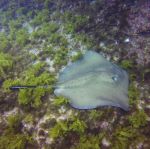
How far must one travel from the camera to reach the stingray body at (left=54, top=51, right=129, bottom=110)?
4.17m

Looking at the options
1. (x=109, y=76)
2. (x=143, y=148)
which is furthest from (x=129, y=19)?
(x=143, y=148)

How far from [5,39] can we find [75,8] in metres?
2.47

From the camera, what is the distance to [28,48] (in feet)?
21.5

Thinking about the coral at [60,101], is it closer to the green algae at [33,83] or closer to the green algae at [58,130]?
the green algae at [33,83]

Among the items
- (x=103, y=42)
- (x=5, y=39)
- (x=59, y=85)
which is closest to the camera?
(x=59, y=85)

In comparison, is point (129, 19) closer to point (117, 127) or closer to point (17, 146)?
point (117, 127)

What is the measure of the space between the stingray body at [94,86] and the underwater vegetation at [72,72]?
24 mm

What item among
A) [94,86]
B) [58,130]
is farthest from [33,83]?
[94,86]

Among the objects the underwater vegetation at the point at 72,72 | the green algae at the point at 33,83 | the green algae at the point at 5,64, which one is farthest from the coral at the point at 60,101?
the green algae at the point at 5,64

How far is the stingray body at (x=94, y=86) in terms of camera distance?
4.17 metres

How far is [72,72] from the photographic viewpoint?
4.88 m

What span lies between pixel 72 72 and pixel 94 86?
2.23ft

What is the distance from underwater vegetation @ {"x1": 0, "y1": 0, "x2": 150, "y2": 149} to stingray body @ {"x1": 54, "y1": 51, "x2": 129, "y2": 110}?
24 mm

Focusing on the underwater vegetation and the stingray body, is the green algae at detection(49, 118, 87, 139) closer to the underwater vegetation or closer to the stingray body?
the underwater vegetation
